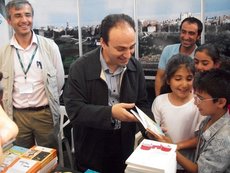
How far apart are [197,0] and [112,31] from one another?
2384 mm

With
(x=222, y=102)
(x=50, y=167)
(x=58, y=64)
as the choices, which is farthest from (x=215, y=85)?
(x=58, y=64)

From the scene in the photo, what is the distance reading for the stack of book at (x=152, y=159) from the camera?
933 millimetres

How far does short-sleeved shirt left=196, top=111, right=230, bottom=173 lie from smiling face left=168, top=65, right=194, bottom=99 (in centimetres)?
36

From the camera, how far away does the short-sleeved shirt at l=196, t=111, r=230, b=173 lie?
1.31 m

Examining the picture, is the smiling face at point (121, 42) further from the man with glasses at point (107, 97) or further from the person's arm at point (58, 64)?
the person's arm at point (58, 64)

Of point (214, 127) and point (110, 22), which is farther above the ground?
point (110, 22)

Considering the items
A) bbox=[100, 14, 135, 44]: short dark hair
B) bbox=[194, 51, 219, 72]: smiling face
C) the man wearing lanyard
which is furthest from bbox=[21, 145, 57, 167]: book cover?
bbox=[194, 51, 219, 72]: smiling face

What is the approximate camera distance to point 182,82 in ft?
5.72

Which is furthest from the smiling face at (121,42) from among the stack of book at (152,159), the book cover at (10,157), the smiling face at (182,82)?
the book cover at (10,157)

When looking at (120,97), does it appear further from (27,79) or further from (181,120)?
(27,79)

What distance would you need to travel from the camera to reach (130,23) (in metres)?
1.45

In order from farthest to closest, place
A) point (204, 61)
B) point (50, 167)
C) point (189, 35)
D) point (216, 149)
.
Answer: point (189, 35) < point (204, 61) < point (216, 149) < point (50, 167)

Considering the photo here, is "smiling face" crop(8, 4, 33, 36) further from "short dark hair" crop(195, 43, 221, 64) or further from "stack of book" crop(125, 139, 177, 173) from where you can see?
"stack of book" crop(125, 139, 177, 173)

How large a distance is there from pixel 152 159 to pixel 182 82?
877 millimetres
